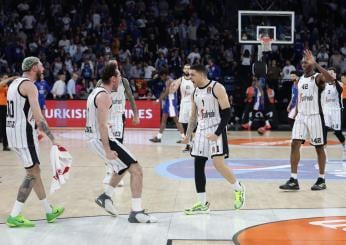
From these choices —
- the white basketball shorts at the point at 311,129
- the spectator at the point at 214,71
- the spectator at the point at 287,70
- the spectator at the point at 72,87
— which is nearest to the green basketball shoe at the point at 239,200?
the white basketball shorts at the point at 311,129

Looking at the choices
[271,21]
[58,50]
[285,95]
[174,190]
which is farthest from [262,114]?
[174,190]

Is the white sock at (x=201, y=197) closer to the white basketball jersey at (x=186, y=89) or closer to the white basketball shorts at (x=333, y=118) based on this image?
the white basketball shorts at (x=333, y=118)

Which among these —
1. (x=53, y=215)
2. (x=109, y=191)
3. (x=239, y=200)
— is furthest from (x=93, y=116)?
(x=239, y=200)

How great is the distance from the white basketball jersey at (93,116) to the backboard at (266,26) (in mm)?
11544

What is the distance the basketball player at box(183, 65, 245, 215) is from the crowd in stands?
11.8m

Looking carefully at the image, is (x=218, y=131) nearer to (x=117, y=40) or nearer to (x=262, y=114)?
(x=262, y=114)

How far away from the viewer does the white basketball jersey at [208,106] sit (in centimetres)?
708

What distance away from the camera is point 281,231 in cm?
613

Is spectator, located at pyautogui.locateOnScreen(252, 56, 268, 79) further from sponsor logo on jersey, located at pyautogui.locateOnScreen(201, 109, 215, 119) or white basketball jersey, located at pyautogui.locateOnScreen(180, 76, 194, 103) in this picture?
sponsor logo on jersey, located at pyautogui.locateOnScreen(201, 109, 215, 119)

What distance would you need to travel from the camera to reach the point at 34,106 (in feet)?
20.4

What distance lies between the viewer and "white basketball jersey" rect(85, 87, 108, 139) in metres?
6.50

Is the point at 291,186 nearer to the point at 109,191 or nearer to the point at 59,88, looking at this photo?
the point at 109,191

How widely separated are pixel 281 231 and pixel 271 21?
12.4m

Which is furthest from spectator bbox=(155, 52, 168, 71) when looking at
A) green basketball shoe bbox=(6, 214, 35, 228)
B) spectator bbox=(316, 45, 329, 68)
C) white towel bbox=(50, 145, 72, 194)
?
green basketball shoe bbox=(6, 214, 35, 228)
